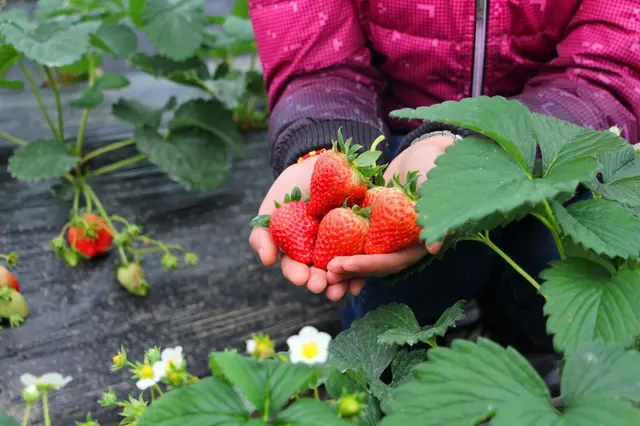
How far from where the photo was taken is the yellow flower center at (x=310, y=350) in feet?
1.39

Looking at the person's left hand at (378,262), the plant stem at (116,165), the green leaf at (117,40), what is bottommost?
the plant stem at (116,165)

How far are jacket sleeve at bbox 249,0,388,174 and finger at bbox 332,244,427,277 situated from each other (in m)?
0.33

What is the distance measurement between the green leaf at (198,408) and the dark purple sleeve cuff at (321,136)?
1.69 feet

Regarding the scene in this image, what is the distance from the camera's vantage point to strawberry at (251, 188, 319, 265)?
66 cm

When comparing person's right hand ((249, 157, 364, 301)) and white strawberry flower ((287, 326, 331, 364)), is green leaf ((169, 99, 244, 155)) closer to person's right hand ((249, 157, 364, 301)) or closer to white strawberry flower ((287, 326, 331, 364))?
person's right hand ((249, 157, 364, 301))

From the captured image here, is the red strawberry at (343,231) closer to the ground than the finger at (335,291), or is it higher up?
higher up

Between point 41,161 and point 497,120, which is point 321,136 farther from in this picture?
point 41,161

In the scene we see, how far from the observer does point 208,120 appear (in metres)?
1.44

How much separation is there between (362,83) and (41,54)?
1.88 feet

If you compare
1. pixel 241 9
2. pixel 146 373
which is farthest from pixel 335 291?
pixel 241 9

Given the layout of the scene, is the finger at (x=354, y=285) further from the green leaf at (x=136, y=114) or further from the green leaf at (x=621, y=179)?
the green leaf at (x=136, y=114)

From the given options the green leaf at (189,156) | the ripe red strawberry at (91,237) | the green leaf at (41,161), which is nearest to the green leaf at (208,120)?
the green leaf at (189,156)

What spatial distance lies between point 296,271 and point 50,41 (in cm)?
78

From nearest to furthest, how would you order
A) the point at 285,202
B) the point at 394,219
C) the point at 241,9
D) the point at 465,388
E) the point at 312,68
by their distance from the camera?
1. the point at 465,388
2. the point at 394,219
3. the point at 285,202
4. the point at 312,68
5. the point at 241,9
